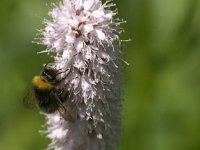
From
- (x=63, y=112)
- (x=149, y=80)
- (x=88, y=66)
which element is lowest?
(x=149, y=80)

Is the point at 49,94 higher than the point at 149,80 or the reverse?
higher

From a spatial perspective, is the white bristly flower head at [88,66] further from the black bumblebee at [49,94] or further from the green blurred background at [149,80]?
the green blurred background at [149,80]

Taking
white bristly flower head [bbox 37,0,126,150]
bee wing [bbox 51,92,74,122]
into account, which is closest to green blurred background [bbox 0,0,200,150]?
white bristly flower head [bbox 37,0,126,150]

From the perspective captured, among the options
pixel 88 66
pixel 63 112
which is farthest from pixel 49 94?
pixel 88 66

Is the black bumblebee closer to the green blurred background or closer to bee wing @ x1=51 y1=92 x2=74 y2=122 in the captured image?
bee wing @ x1=51 y1=92 x2=74 y2=122

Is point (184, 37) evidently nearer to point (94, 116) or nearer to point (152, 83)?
point (152, 83)

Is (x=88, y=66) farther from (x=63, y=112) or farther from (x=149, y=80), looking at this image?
(x=149, y=80)

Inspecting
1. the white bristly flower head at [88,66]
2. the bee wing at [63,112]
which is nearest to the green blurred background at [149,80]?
the white bristly flower head at [88,66]
